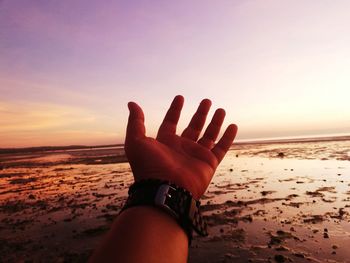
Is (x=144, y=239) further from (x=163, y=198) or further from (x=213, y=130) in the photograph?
(x=213, y=130)

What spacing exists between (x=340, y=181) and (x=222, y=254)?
35.5 feet

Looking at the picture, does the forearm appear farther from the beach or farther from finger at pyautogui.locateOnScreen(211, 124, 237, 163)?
the beach

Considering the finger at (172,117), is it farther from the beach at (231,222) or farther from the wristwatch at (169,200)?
the beach at (231,222)

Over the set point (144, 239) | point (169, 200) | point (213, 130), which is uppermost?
point (213, 130)

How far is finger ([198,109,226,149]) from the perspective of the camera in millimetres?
3348

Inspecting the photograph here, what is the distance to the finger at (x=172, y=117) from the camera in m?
3.28

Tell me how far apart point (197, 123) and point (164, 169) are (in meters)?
0.91

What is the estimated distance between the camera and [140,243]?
6.28 ft

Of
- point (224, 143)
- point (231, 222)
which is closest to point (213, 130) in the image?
point (224, 143)

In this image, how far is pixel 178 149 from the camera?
3191 millimetres

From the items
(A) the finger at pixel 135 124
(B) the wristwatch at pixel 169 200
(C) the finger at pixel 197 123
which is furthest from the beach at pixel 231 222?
(B) the wristwatch at pixel 169 200

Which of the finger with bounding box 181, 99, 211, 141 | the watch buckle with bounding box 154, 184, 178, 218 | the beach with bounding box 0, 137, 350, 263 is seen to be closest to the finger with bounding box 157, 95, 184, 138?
the finger with bounding box 181, 99, 211, 141

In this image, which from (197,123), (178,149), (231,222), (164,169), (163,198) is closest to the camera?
(163,198)

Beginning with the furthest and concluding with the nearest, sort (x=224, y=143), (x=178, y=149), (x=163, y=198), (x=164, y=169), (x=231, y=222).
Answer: (x=231, y=222), (x=224, y=143), (x=178, y=149), (x=164, y=169), (x=163, y=198)
